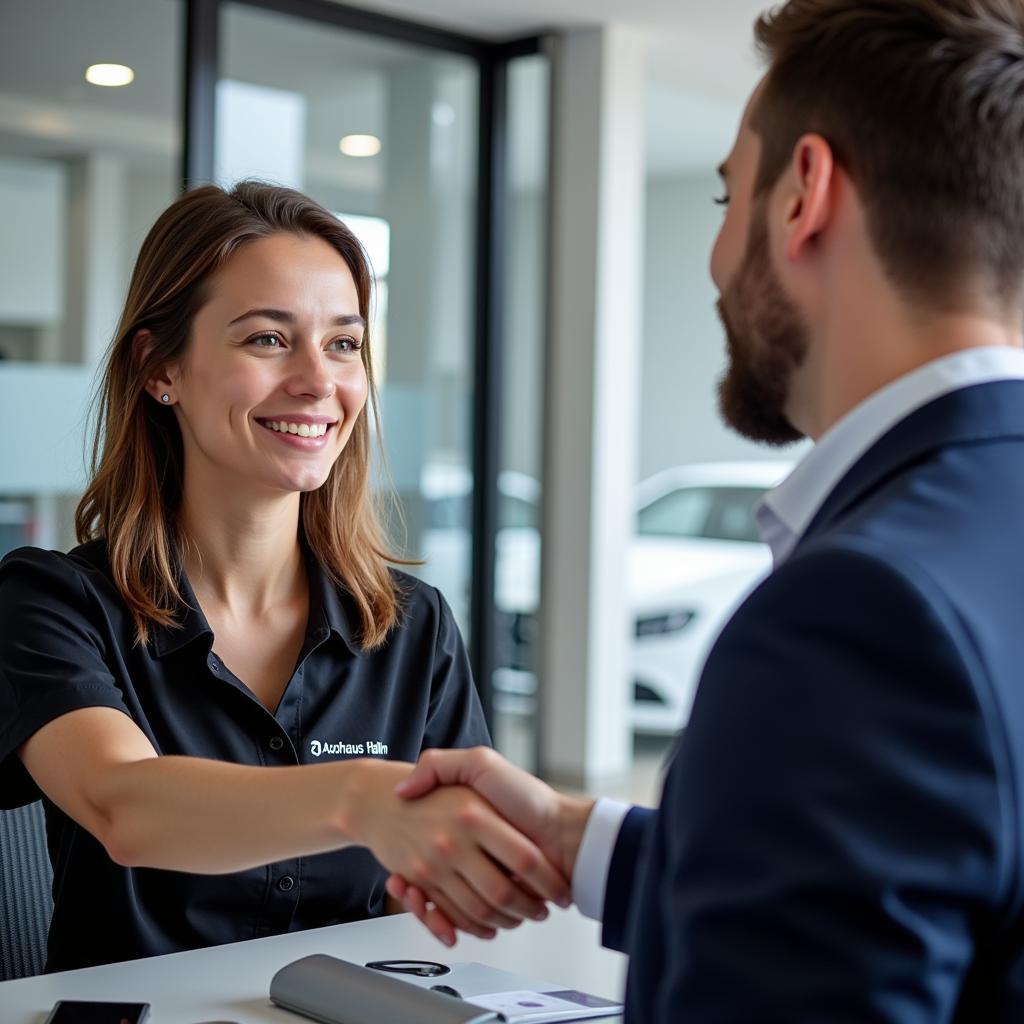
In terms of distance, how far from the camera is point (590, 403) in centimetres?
524

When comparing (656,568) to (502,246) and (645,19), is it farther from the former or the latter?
(645,19)

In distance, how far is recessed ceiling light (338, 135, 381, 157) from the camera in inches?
194

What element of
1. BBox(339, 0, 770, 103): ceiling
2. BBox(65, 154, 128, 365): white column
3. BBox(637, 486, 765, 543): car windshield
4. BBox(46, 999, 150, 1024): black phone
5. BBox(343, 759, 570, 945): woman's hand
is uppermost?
BBox(339, 0, 770, 103): ceiling

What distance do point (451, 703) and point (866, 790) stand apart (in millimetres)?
1250

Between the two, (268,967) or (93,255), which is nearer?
(268,967)

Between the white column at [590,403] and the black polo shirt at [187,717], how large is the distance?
132 inches

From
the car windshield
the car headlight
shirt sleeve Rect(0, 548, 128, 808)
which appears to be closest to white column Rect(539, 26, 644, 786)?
the car headlight

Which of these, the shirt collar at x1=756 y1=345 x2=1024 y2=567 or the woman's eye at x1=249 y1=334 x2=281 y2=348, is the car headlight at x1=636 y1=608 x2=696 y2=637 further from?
the shirt collar at x1=756 y1=345 x2=1024 y2=567

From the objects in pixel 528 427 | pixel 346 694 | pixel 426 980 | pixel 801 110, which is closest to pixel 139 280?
pixel 346 694

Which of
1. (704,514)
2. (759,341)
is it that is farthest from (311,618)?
(704,514)

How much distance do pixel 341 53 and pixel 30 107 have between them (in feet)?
4.09

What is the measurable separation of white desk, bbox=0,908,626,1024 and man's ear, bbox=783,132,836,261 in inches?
28.8

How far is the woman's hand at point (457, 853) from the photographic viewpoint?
1248 millimetres

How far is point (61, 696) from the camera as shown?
5.19ft
